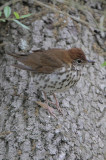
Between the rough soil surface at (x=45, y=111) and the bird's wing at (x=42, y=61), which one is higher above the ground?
the bird's wing at (x=42, y=61)

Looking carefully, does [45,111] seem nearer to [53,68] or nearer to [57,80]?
[57,80]

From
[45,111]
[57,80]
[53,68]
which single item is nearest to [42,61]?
[53,68]

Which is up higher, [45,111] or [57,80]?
[57,80]

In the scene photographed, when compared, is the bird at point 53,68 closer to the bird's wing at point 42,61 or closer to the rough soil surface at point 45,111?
the bird's wing at point 42,61

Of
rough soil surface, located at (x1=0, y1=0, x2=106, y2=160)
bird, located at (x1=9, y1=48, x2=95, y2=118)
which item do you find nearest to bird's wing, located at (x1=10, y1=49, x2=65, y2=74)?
bird, located at (x1=9, y1=48, x2=95, y2=118)

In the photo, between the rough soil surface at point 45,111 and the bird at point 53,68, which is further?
the bird at point 53,68

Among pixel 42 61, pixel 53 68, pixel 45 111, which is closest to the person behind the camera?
pixel 45 111

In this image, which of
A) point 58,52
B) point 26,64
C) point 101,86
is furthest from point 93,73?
point 26,64

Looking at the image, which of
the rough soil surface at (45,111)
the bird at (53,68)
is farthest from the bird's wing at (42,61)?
the rough soil surface at (45,111)
